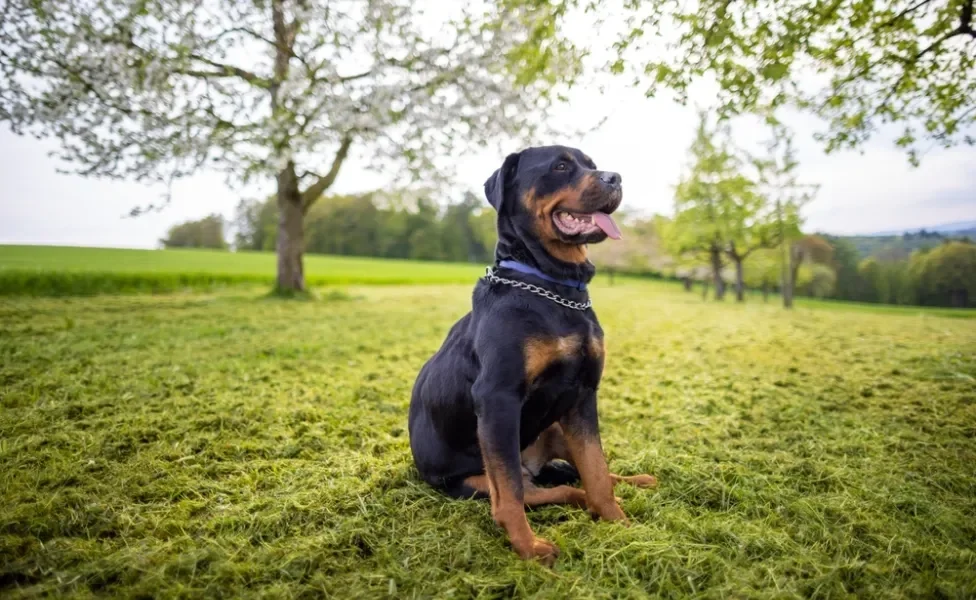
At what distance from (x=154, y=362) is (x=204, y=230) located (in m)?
55.5

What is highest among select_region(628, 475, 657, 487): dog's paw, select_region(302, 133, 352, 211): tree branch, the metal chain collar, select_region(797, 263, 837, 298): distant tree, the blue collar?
select_region(302, 133, 352, 211): tree branch

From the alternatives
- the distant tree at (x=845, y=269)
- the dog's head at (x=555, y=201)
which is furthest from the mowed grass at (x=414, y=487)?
the distant tree at (x=845, y=269)

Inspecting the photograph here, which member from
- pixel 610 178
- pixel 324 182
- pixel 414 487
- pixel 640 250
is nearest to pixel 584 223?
pixel 610 178

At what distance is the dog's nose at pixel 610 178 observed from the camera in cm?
267

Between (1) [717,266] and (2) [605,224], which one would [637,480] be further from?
(1) [717,266]

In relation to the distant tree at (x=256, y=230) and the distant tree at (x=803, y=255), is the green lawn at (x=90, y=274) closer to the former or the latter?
the distant tree at (x=803, y=255)

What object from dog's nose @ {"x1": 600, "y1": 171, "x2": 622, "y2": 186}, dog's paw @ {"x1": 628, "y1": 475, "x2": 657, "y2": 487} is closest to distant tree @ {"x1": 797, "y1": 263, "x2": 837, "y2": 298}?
dog's paw @ {"x1": 628, "y1": 475, "x2": 657, "y2": 487}

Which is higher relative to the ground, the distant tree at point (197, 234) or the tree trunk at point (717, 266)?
the distant tree at point (197, 234)

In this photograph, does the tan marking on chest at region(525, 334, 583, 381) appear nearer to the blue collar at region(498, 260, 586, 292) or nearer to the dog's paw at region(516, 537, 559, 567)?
the blue collar at region(498, 260, 586, 292)

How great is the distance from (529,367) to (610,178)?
110cm

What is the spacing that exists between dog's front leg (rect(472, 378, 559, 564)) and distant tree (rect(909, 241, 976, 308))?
8386 millimetres

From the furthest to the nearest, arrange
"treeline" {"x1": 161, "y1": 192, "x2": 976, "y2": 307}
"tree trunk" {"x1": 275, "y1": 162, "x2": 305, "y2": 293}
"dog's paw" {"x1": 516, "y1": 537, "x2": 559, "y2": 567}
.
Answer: "tree trunk" {"x1": 275, "y1": 162, "x2": 305, "y2": 293} < "treeline" {"x1": 161, "y1": 192, "x2": 976, "y2": 307} < "dog's paw" {"x1": 516, "y1": 537, "x2": 559, "y2": 567}

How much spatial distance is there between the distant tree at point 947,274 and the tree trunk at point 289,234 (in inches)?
586

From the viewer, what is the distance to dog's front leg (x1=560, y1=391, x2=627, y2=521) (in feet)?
8.41
